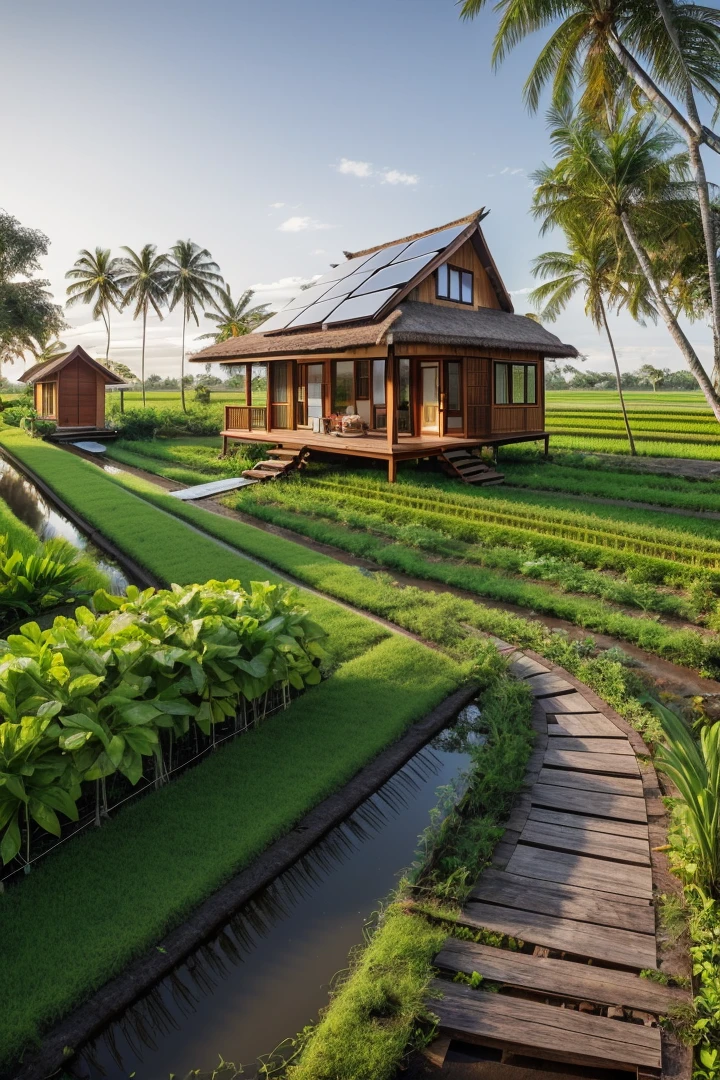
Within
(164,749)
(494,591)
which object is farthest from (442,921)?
(494,591)

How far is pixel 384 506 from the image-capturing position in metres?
15.7

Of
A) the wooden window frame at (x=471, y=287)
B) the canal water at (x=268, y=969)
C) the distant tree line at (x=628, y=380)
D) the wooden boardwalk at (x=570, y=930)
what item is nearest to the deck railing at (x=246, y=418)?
the wooden window frame at (x=471, y=287)

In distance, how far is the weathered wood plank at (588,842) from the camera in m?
4.91

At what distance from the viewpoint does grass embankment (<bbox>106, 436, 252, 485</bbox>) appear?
21562mm

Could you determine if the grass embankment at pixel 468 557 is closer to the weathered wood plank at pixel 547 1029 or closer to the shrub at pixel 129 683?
the shrub at pixel 129 683

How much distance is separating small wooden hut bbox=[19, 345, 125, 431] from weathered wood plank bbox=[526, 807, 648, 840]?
30.0 m

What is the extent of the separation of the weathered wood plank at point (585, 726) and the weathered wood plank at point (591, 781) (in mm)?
667

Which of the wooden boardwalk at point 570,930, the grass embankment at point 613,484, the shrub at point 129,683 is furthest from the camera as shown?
the grass embankment at point 613,484

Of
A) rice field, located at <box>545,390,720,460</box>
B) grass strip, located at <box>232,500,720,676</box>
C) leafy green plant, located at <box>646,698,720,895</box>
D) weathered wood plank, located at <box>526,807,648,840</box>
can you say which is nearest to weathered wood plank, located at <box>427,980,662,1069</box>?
leafy green plant, located at <box>646,698,720,895</box>

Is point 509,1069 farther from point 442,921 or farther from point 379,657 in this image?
point 379,657

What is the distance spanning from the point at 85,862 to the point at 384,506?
1155 cm

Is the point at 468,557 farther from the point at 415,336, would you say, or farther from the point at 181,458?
the point at 181,458

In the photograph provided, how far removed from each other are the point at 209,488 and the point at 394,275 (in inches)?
311

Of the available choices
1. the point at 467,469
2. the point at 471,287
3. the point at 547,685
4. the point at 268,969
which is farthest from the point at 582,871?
the point at 471,287
